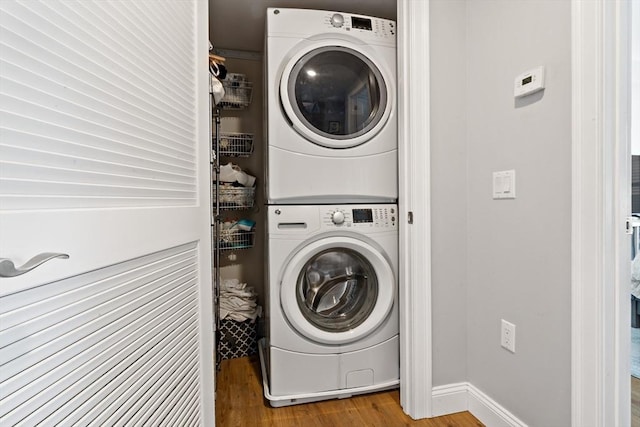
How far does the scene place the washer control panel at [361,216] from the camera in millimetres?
1568

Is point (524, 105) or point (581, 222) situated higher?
point (524, 105)

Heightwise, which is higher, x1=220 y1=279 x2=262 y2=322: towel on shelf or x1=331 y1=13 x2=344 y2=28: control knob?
x1=331 y1=13 x2=344 y2=28: control knob

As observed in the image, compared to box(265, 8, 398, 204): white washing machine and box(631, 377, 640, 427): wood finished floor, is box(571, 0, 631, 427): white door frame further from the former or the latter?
box(265, 8, 398, 204): white washing machine

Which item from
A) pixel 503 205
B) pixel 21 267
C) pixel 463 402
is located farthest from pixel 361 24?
pixel 463 402

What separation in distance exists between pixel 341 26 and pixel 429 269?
1.20m

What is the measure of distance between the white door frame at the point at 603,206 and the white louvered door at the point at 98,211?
1.20m

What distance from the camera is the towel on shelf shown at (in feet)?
6.77

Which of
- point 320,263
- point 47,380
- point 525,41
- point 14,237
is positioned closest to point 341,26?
point 525,41

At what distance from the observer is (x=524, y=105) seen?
122 cm

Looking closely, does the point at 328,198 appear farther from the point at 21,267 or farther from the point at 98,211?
the point at 21,267

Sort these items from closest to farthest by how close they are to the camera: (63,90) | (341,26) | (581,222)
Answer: (63,90) < (581,222) < (341,26)

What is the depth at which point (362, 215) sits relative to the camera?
1.61 meters

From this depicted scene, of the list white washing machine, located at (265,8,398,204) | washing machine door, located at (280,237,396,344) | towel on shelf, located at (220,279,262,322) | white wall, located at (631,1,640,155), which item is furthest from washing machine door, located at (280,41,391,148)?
white wall, located at (631,1,640,155)

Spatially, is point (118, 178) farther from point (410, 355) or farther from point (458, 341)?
point (458, 341)
